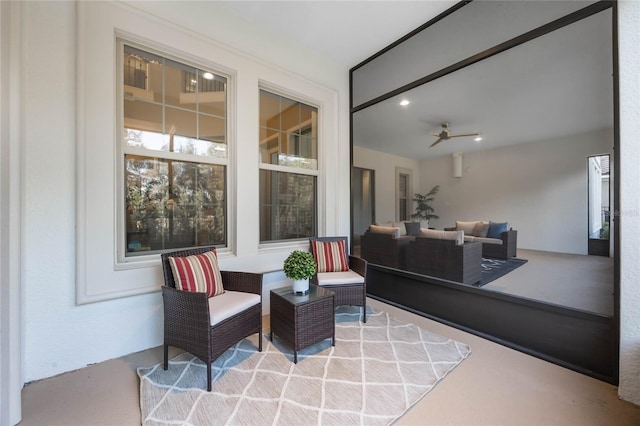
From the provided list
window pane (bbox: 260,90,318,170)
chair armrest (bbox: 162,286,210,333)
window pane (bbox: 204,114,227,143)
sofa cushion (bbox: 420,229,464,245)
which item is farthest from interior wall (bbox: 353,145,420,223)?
chair armrest (bbox: 162,286,210,333)

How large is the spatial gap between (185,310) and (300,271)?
2.94ft

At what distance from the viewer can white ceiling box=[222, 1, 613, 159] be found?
1892mm

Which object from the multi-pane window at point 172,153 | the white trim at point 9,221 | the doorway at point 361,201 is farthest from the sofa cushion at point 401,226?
the white trim at point 9,221

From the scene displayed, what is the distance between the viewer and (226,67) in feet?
8.73

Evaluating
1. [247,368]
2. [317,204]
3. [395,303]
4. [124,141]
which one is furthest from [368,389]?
[124,141]

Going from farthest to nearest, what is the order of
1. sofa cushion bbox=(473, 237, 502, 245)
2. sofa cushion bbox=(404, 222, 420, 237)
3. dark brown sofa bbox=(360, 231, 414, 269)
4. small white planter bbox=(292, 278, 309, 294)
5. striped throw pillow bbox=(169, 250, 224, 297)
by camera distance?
dark brown sofa bbox=(360, 231, 414, 269) < sofa cushion bbox=(404, 222, 420, 237) < sofa cushion bbox=(473, 237, 502, 245) < small white planter bbox=(292, 278, 309, 294) < striped throw pillow bbox=(169, 250, 224, 297)

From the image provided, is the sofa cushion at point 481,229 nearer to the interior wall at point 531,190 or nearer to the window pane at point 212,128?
the interior wall at point 531,190

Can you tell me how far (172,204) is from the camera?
2.43 m

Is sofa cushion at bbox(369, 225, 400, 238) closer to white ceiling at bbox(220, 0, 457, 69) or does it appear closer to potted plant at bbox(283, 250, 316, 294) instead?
potted plant at bbox(283, 250, 316, 294)

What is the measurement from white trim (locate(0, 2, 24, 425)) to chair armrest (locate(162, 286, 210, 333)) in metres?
0.74

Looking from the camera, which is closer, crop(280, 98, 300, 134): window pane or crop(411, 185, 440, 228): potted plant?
crop(411, 185, 440, 228): potted plant

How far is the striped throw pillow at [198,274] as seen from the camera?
2.00m

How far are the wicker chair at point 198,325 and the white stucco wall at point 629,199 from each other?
250 cm

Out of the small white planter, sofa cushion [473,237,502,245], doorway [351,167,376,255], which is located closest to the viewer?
the small white planter
